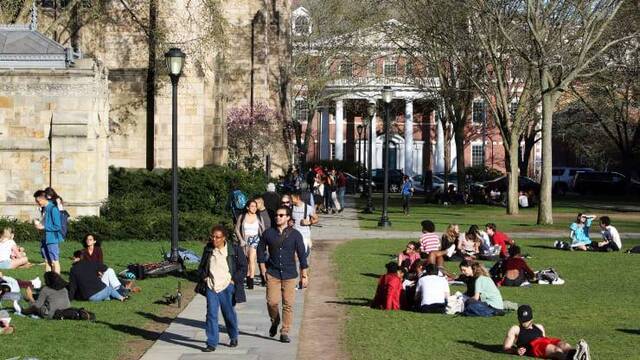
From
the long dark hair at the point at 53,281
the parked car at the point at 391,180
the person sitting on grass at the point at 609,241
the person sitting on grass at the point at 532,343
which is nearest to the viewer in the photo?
→ the person sitting on grass at the point at 532,343

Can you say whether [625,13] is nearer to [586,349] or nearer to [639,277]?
[639,277]

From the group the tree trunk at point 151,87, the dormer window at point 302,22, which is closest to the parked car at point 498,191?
the dormer window at point 302,22

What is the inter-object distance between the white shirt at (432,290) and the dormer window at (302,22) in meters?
55.7

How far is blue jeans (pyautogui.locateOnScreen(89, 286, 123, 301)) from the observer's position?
1823 cm

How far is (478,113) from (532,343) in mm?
70968

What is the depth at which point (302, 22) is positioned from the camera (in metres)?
74.2

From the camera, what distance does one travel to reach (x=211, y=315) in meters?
13.9

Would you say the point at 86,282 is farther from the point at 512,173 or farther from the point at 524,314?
the point at 512,173

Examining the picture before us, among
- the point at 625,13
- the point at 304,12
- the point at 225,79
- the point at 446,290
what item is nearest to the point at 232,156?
the point at 225,79

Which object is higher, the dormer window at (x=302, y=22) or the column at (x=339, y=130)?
the dormer window at (x=302, y=22)

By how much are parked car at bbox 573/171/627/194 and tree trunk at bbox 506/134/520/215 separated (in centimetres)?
2522

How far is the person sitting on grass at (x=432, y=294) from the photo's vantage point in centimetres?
1778

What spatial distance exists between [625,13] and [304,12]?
31.6m

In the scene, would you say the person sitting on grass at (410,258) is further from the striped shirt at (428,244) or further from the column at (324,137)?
the column at (324,137)
